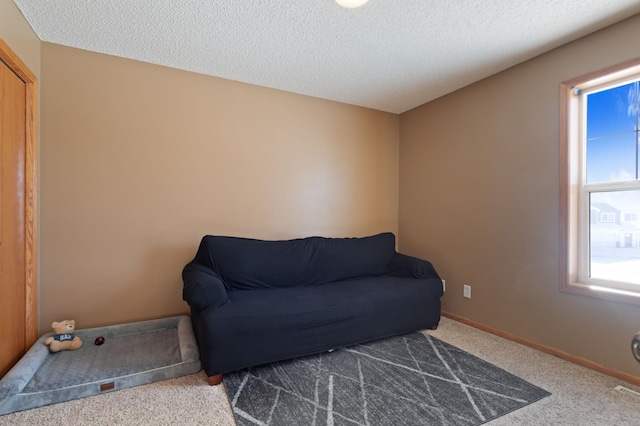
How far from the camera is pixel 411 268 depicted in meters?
3.16

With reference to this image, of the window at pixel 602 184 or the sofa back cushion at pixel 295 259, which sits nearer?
the window at pixel 602 184

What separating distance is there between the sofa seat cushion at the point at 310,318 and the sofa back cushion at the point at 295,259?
0.47 feet

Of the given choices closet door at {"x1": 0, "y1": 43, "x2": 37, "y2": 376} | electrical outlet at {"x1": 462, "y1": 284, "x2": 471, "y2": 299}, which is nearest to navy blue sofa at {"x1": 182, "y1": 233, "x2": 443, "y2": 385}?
electrical outlet at {"x1": 462, "y1": 284, "x2": 471, "y2": 299}

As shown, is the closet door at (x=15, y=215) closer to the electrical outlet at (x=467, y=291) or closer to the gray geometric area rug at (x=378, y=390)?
the gray geometric area rug at (x=378, y=390)

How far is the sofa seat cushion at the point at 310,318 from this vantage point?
6.64ft

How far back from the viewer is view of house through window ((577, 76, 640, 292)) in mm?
2156

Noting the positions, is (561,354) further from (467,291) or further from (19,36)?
(19,36)

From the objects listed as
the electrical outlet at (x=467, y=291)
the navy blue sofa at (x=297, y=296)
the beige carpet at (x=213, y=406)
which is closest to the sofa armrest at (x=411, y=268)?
the navy blue sofa at (x=297, y=296)

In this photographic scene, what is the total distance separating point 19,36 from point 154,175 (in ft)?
3.99

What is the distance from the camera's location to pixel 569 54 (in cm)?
238

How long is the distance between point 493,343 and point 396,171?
7.31ft

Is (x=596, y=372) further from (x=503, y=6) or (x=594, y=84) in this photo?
(x=503, y=6)

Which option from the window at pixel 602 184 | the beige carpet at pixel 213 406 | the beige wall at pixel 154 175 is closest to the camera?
the beige carpet at pixel 213 406

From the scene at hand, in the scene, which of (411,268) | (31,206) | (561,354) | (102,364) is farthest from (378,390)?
(31,206)
